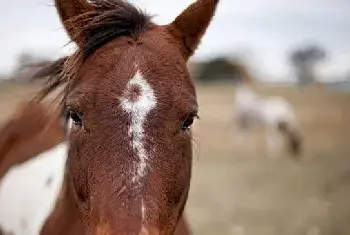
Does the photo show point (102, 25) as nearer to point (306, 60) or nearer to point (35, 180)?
point (35, 180)

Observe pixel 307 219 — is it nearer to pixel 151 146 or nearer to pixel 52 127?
pixel 52 127

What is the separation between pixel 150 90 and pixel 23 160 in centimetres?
212

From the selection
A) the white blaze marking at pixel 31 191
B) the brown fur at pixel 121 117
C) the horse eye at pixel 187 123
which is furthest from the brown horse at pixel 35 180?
the horse eye at pixel 187 123

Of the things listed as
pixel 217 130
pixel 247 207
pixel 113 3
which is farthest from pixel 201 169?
pixel 113 3

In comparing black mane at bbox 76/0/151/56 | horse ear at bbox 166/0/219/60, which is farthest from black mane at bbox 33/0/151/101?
horse ear at bbox 166/0/219/60

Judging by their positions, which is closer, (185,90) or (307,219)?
(185,90)

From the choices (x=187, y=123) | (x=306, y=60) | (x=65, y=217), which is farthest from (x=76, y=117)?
(x=306, y=60)

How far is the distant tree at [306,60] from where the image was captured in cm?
3406

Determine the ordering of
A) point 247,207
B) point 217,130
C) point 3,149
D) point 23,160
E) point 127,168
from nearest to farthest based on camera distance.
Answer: point 127,168, point 23,160, point 3,149, point 247,207, point 217,130

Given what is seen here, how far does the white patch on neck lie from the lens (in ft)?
8.00

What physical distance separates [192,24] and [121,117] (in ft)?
2.76

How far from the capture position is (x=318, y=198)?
33.1 ft

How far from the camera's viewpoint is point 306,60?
3603 cm

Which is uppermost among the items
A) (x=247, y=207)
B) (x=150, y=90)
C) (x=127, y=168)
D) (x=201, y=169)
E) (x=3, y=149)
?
(x=150, y=90)
